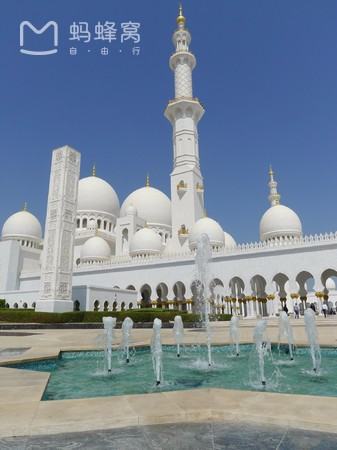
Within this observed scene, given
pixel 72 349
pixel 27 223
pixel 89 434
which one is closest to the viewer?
pixel 89 434

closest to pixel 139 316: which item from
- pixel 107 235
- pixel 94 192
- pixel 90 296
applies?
pixel 90 296

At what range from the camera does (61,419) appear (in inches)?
114

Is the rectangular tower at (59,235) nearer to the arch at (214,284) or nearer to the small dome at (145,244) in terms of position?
the small dome at (145,244)

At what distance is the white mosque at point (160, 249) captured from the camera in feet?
78.9

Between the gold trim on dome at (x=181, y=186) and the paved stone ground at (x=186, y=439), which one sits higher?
the gold trim on dome at (x=181, y=186)

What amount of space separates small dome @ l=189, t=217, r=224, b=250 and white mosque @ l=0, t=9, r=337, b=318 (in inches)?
4.1

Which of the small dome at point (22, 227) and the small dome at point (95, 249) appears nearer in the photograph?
the small dome at point (95, 249)

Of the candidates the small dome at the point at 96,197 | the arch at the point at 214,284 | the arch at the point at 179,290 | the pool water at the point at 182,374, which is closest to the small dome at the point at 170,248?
the arch at the point at 179,290

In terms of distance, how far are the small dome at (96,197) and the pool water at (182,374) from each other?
38.0 metres

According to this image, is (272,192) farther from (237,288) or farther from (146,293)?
(146,293)

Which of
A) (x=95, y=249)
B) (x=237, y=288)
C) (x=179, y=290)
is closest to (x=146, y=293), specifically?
(x=179, y=290)

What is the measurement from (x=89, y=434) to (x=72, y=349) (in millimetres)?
5331

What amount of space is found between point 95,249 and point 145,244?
6221mm

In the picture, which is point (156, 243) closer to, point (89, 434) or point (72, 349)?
point (72, 349)
